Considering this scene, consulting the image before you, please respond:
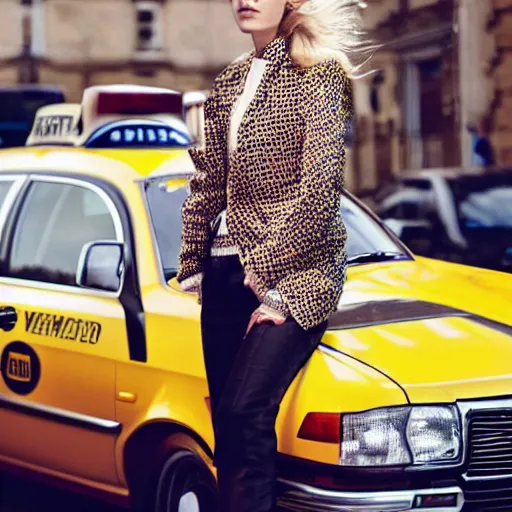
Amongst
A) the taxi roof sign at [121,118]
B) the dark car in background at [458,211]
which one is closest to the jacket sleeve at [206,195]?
the taxi roof sign at [121,118]

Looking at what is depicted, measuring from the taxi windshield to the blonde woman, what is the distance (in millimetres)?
1144

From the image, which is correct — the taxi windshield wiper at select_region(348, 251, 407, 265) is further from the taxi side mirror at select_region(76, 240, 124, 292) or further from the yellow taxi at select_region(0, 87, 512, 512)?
the taxi side mirror at select_region(76, 240, 124, 292)

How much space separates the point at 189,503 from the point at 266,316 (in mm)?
1002

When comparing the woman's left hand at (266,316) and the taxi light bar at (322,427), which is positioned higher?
the woman's left hand at (266,316)

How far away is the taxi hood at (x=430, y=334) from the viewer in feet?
13.4

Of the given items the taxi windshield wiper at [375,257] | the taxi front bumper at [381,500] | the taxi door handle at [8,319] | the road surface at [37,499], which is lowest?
the road surface at [37,499]

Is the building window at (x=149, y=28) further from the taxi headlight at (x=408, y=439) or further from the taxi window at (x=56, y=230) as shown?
the taxi headlight at (x=408, y=439)

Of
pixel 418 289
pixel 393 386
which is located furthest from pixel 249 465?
pixel 418 289

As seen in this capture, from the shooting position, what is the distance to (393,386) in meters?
4.03

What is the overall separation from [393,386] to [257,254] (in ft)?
1.74

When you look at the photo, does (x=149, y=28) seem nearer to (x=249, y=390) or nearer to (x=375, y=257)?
(x=375, y=257)

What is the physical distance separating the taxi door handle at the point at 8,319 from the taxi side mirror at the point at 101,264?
549 mm

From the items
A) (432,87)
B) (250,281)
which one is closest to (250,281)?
(250,281)

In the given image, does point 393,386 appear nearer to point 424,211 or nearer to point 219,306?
point 219,306
